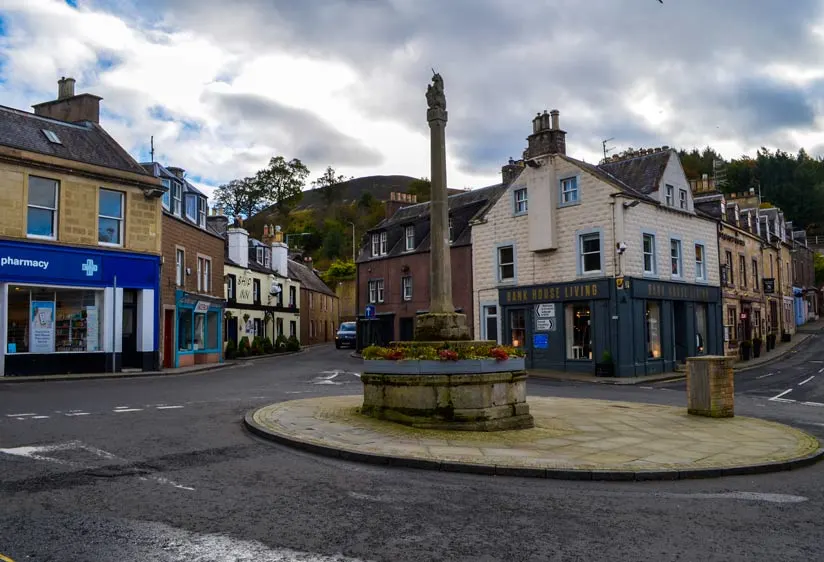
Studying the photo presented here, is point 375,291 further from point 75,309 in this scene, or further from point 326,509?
point 326,509

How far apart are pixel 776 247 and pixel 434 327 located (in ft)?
128

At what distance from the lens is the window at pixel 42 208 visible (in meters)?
21.9

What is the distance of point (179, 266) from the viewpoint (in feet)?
93.9

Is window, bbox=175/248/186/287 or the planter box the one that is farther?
window, bbox=175/248/186/287

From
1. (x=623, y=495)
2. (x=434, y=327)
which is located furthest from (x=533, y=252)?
(x=623, y=495)

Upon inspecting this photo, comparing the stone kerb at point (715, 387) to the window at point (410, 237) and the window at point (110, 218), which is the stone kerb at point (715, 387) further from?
the window at point (410, 237)

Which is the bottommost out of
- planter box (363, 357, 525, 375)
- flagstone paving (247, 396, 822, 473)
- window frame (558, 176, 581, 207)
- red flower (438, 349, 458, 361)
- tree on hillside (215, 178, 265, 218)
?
flagstone paving (247, 396, 822, 473)

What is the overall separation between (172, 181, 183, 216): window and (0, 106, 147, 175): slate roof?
3.49 metres

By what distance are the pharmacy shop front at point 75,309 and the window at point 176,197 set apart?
4729 mm

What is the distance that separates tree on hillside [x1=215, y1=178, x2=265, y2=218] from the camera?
88875 mm

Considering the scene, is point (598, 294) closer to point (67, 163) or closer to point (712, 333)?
point (712, 333)

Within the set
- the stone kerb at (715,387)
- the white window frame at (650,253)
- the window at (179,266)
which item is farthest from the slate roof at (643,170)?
the window at (179,266)

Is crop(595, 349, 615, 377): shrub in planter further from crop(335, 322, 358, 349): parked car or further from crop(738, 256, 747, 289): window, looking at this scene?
crop(335, 322, 358, 349): parked car

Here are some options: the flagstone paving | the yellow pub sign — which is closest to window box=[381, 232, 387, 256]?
the yellow pub sign
